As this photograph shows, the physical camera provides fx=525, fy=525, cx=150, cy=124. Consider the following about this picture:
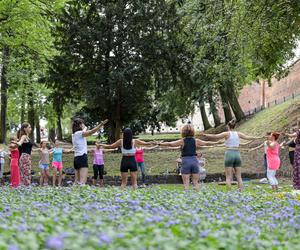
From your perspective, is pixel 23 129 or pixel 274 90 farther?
pixel 274 90

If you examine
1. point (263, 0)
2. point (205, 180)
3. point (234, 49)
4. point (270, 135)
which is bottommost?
point (205, 180)

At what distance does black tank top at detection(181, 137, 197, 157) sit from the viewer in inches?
509

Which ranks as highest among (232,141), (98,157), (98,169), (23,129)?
(23,129)

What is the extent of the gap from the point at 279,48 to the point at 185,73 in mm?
7662

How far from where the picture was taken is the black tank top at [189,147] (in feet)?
42.4

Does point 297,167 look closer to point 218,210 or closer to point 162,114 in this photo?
point 218,210

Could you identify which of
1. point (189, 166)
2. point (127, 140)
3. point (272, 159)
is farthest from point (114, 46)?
point (189, 166)

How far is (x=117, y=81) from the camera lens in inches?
1132

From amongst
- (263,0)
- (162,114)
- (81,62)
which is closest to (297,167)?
(263,0)

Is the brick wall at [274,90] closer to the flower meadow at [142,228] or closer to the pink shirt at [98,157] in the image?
the pink shirt at [98,157]

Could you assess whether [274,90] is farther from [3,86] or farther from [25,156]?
[25,156]

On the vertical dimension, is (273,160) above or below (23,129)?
below

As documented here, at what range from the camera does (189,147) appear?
1295 cm

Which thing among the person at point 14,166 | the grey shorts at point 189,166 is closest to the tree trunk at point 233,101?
the person at point 14,166
